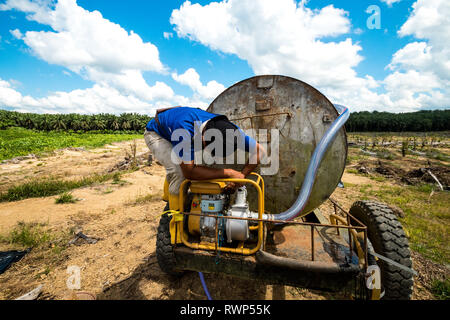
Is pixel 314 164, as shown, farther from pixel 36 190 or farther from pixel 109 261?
pixel 36 190

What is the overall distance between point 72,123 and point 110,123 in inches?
357

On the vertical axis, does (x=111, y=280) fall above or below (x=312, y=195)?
below

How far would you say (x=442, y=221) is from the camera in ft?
17.1

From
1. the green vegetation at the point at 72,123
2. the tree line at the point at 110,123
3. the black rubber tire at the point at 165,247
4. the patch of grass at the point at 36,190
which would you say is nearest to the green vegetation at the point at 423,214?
the black rubber tire at the point at 165,247

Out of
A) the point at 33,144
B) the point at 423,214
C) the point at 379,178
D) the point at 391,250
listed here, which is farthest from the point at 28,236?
the point at 33,144

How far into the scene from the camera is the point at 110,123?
59.3 meters

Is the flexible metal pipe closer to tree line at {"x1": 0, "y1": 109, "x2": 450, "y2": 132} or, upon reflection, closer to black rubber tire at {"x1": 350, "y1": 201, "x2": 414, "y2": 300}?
black rubber tire at {"x1": 350, "y1": 201, "x2": 414, "y2": 300}

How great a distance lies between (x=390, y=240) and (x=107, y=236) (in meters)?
5.33

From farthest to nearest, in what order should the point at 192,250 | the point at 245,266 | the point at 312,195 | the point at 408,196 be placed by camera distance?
the point at 408,196 < the point at 312,195 < the point at 192,250 < the point at 245,266

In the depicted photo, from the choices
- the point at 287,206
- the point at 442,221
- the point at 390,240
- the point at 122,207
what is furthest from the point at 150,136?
the point at 442,221

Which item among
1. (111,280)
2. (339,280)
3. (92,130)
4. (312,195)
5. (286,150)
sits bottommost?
(111,280)

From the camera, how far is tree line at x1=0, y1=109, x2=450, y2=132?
52000 millimetres

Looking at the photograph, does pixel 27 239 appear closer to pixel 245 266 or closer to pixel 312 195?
pixel 245 266

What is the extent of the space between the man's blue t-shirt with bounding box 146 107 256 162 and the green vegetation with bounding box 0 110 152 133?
63769 millimetres
